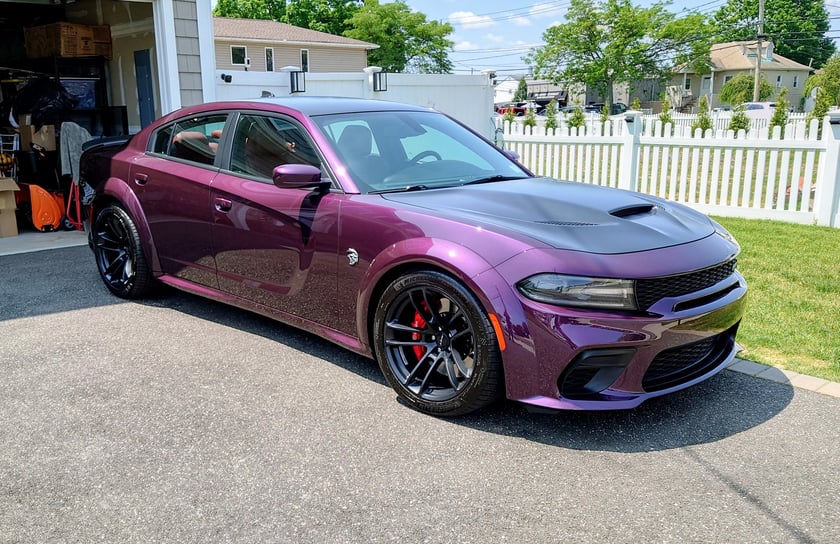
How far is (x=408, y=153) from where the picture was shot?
14.4 feet

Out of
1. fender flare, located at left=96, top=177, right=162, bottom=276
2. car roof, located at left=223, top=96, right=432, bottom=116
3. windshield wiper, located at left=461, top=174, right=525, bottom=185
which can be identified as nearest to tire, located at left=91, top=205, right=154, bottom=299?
fender flare, located at left=96, top=177, right=162, bottom=276

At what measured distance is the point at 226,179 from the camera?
457 centimetres

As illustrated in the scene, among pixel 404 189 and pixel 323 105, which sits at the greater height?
pixel 323 105

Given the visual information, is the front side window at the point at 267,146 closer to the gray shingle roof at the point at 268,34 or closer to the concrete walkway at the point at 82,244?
the concrete walkway at the point at 82,244

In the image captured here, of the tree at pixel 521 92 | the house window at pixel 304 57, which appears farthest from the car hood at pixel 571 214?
the tree at pixel 521 92

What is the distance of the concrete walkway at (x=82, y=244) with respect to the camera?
393 centimetres

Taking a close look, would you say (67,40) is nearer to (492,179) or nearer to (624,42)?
(492,179)

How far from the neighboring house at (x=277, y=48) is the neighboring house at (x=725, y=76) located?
136 feet

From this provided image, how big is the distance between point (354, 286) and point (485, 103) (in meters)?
11.1

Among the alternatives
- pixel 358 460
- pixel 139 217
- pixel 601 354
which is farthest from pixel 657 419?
pixel 139 217

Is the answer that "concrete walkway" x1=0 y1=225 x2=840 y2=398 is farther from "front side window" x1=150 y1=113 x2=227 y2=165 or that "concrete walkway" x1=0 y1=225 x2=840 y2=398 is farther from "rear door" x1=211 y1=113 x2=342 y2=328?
"front side window" x1=150 y1=113 x2=227 y2=165

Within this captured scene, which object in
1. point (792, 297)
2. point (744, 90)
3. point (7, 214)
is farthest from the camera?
point (744, 90)

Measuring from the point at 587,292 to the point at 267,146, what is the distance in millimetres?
2326

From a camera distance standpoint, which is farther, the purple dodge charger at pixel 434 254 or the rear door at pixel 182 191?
the rear door at pixel 182 191
